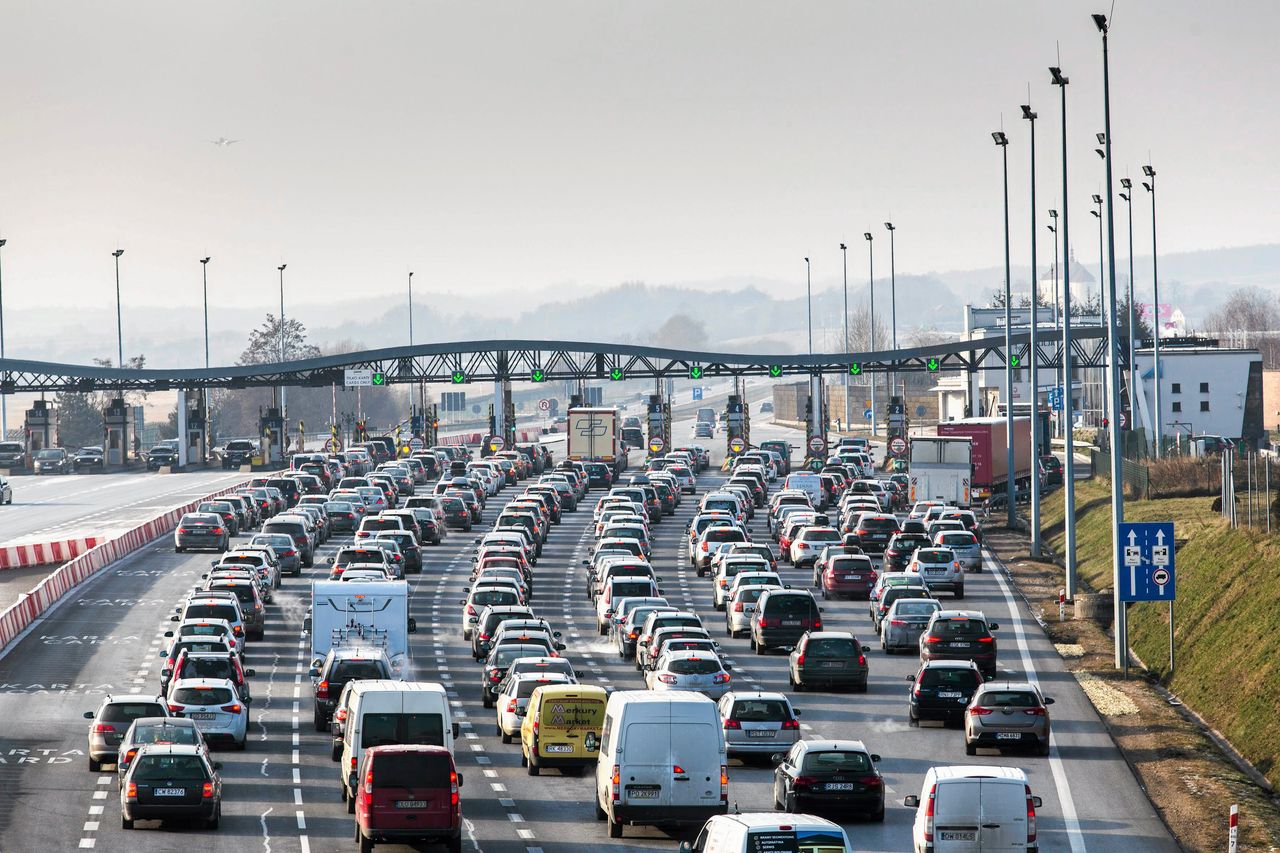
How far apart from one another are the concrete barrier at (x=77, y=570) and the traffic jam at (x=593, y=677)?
1.92 metres

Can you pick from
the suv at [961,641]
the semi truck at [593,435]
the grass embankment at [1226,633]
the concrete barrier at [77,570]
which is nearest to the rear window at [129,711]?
the suv at [961,641]

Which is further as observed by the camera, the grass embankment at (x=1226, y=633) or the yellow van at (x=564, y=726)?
the grass embankment at (x=1226, y=633)

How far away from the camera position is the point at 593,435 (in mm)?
104688

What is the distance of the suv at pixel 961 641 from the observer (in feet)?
131

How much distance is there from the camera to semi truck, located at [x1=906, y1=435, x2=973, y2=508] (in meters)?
78.4

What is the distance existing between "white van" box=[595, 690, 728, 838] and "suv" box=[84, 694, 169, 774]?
9094 millimetres

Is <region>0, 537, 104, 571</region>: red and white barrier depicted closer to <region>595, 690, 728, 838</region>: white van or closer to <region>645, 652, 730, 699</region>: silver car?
<region>645, 652, 730, 699</region>: silver car

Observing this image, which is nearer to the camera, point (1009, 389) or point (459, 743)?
point (459, 743)

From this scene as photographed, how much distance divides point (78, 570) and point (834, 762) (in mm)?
40253

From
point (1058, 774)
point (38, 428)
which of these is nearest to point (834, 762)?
point (1058, 774)

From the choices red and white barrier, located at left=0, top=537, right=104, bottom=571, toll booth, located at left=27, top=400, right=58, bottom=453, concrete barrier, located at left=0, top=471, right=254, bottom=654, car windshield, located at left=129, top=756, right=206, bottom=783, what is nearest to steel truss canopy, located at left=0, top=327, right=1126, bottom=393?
toll booth, located at left=27, top=400, right=58, bottom=453

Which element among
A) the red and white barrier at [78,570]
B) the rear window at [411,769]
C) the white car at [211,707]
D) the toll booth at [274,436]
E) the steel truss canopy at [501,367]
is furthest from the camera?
the toll booth at [274,436]

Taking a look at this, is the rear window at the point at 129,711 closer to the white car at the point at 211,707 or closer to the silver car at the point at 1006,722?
the white car at the point at 211,707

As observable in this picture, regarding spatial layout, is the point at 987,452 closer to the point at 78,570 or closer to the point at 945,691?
the point at 78,570
